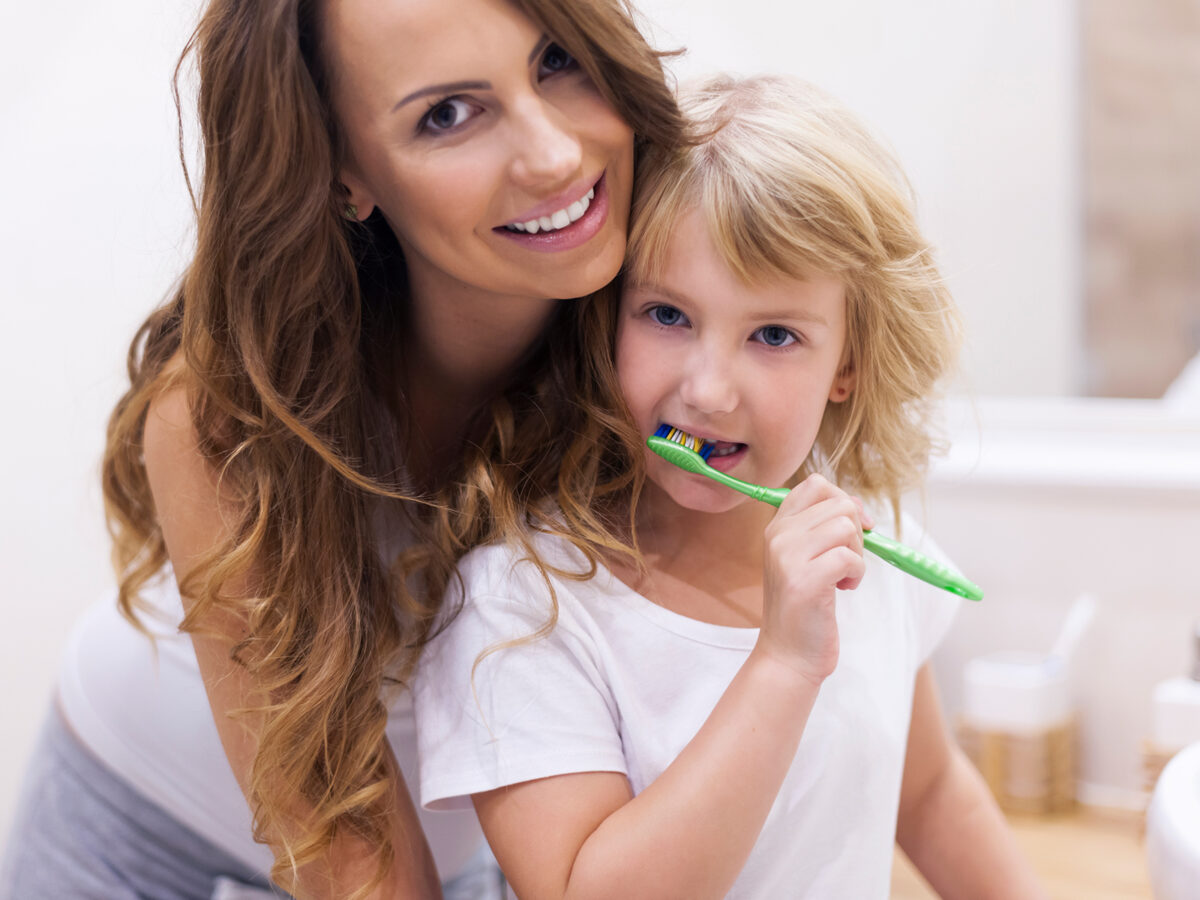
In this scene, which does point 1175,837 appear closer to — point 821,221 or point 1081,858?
point 821,221

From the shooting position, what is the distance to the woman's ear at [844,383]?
76cm

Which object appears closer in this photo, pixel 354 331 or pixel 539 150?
pixel 539 150

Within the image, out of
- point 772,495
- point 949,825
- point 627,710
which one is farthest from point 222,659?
point 949,825

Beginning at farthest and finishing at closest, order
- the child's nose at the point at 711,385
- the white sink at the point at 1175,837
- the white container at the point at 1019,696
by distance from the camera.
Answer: the white container at the point at 1019,696, the child's nose at the point at 711,385, the white sink at the point at 1175,837

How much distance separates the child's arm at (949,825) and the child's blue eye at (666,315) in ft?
1.17

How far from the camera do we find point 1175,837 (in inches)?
23.0

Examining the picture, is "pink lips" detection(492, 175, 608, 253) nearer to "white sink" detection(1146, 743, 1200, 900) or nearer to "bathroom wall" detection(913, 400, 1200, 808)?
"white sink" detection(1146, 743, 1200, 900)

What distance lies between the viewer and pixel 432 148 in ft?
2.17

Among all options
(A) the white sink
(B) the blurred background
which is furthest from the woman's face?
(B) the blurred background

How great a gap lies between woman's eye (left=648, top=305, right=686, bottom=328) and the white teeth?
74mm

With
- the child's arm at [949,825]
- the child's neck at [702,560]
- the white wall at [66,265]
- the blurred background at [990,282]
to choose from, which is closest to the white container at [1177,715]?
the blurred background at [990,282]

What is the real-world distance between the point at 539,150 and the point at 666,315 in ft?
0.42

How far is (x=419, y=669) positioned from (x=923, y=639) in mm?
368

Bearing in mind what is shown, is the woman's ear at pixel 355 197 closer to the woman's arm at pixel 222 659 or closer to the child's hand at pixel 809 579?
the woman's arm at pixel 222 659
